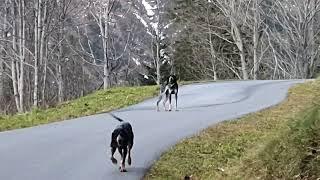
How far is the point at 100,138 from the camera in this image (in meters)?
12.8

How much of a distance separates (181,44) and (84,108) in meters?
31.4

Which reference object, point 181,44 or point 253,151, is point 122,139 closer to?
point 253,151

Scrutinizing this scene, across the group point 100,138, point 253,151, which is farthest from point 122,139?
point 100,138

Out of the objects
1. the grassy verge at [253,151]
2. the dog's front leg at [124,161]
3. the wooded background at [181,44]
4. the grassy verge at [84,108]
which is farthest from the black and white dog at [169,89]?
the wooded background at [181,44]

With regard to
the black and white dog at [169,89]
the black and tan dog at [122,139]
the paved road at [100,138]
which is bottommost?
the paved road at [100,138]

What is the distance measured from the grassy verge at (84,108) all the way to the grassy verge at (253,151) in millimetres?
6502

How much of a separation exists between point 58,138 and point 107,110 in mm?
6575

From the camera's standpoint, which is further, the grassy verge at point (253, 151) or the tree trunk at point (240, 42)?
the tree trunk at point (240, 42)

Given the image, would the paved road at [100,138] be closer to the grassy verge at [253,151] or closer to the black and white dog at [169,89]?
the grassy verge at [253,151]

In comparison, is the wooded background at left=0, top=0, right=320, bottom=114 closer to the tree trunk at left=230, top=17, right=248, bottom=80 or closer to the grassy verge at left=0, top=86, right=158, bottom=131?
the tree trunk at left=230, top=17, right=248, bottom=80

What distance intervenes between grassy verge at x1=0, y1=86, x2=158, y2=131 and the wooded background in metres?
13.7

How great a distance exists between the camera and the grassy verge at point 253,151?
6.58m

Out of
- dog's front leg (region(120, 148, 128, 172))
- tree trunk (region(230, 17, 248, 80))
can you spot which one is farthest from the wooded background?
dog's front leg (region(120, 148, 128, 172))

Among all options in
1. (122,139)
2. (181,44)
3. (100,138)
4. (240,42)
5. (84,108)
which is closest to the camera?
(122,139)
